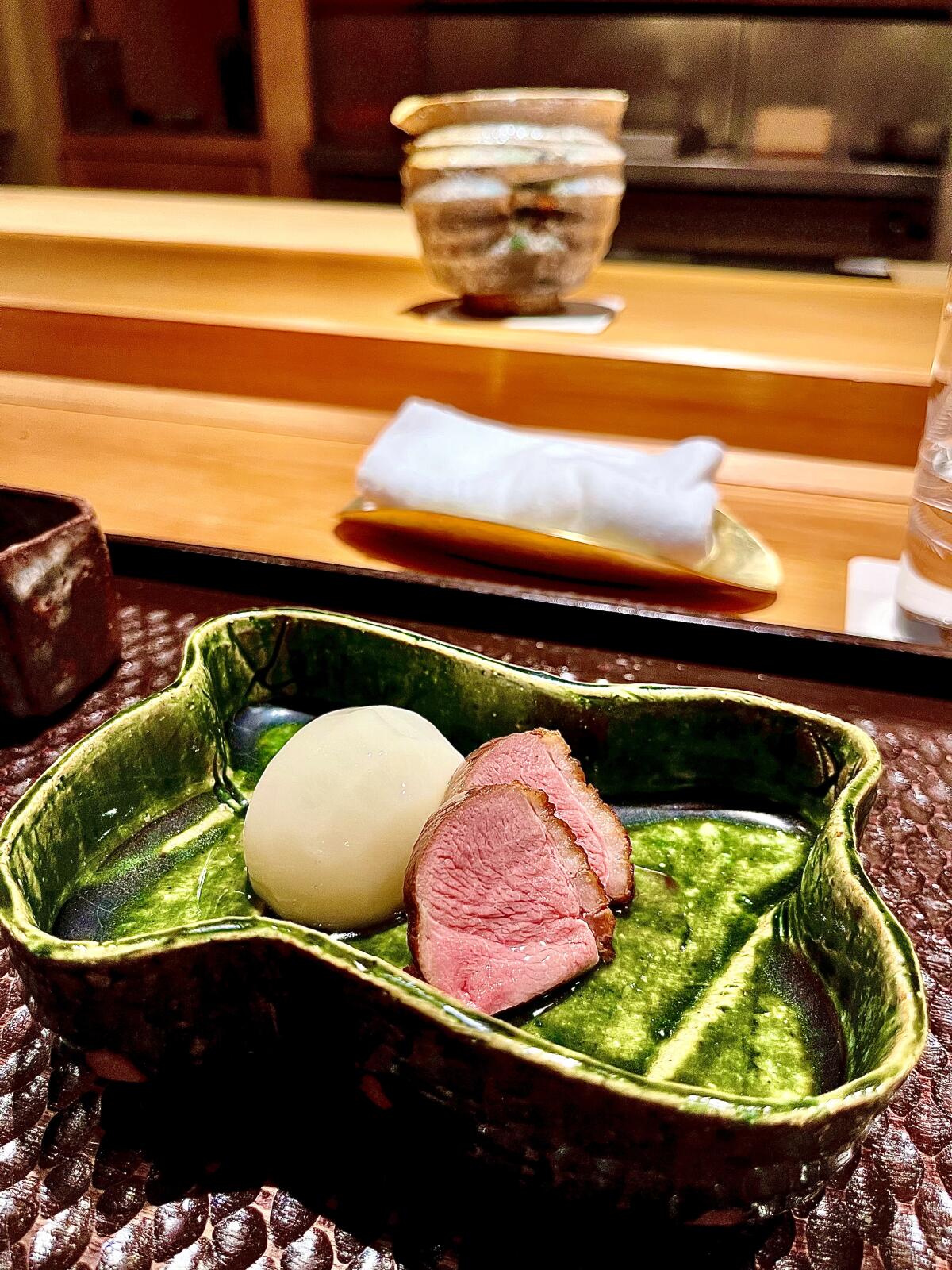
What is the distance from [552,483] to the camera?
37.3 inches

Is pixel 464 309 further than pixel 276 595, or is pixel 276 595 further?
pixel 464 309

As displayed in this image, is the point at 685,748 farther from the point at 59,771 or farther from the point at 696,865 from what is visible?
the point at 59,771

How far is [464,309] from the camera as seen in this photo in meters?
1.34

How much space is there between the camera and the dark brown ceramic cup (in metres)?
0.65

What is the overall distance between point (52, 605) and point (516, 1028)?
0.47 m

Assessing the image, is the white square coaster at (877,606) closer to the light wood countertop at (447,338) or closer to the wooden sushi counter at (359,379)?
the wooden sushi counter at (359,379)

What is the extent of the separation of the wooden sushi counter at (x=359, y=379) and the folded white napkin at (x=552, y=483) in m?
0.07

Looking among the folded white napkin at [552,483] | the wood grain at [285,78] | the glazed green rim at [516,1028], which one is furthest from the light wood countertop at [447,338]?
the wood grain at [285,78]

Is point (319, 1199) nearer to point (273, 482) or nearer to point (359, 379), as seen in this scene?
point (273, 482)

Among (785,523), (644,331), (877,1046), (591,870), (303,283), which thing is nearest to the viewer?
(877,1046)

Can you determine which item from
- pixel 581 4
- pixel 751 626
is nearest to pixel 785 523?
pixel 751 626

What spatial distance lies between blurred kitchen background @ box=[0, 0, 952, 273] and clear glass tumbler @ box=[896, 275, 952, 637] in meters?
2.48

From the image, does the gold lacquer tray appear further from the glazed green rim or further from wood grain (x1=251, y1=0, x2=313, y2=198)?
wood grain (x1=251, y1=0, x2=313, y2=198)

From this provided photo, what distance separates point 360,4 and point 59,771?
12.3ft
